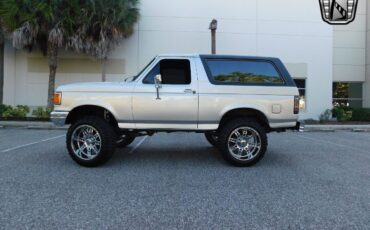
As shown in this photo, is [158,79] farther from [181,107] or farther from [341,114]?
[341,114]

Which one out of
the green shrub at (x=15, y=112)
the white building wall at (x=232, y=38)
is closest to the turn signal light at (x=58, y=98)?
the green shrub at (x=15, y=112)

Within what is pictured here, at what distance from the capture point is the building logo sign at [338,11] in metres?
21.7

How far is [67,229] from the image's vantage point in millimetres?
3555

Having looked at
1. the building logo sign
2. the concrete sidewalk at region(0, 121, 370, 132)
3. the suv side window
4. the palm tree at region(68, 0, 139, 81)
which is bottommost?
the concrete sidewalk at region(0, 121, 370, 132)

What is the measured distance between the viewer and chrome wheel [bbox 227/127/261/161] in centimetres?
664

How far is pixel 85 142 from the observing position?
662cm

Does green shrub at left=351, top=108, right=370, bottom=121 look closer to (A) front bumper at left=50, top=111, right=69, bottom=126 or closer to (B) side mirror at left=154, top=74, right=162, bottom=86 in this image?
(B) side mirror at left=154, top=74, right=162, bottom=86

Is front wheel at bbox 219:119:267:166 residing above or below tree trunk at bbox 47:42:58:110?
below

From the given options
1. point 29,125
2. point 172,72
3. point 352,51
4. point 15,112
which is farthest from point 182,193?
point 352,51

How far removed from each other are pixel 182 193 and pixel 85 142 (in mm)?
2570

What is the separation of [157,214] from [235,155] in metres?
2.94

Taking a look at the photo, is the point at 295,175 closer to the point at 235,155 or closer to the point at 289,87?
the point at 235,155

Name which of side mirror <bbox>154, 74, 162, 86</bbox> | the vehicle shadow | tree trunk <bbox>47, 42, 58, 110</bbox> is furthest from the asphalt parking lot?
tree trunk <bbox>47, 42, 58, 110</bbox>

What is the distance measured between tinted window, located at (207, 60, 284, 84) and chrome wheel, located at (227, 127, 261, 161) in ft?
3.13
